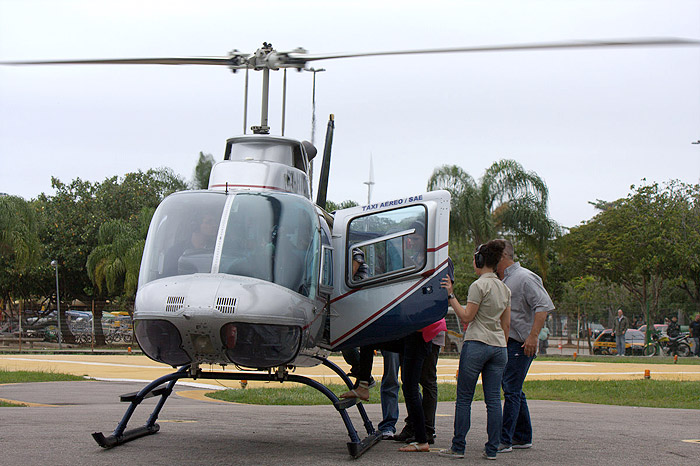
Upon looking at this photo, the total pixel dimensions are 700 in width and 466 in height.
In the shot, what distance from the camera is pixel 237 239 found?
701 centimetres

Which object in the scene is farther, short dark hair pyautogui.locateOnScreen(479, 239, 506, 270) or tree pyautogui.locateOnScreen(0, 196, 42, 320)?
tree pyautogui.locateOnScreen(0, 196, 42, 320)

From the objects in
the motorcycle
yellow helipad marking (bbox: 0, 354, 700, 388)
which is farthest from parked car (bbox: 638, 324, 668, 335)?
yellow helipad marking (bbox: 0, 354, 700, 388)

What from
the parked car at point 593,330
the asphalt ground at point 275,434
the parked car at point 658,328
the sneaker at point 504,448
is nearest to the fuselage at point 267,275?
the asphalt ground at point 275,434

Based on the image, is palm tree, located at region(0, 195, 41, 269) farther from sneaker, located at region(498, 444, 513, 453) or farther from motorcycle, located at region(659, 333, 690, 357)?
motorcycle, located at region(659, 333, 690, 357)

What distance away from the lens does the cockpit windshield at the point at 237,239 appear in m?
6.92

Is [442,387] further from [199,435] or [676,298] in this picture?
[676,298]

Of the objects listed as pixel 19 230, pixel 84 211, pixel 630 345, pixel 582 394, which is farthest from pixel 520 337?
pixel 84 211

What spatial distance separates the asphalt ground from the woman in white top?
293mm

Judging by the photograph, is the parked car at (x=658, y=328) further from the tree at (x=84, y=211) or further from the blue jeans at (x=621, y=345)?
the tree at (x=84, y=211)

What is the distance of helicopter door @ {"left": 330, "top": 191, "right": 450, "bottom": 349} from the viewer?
7.55 meters

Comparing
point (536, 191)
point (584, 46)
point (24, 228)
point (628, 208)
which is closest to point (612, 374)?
point (536, 191)

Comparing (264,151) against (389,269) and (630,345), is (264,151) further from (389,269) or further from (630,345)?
(630,345)

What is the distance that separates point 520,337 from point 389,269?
1.51 m

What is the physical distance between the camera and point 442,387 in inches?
628
